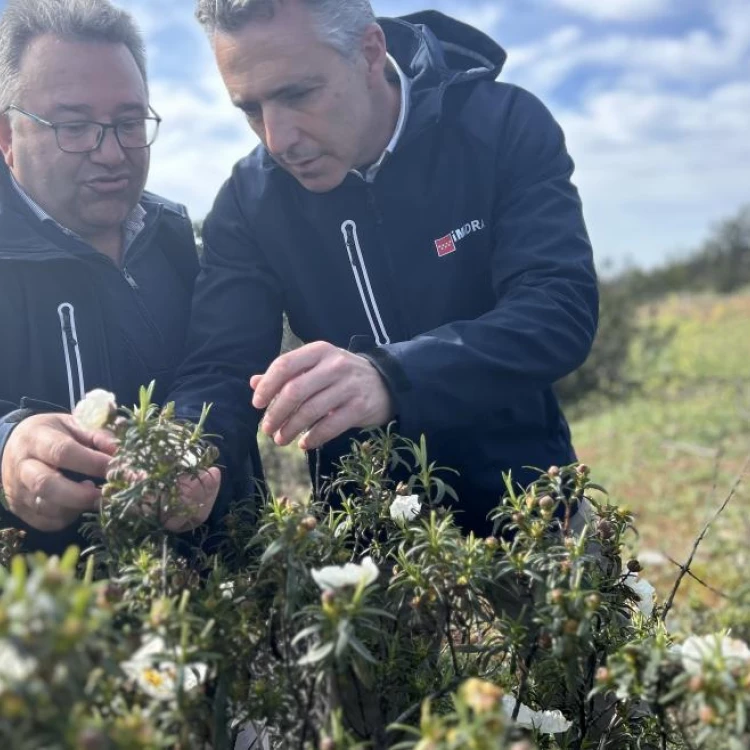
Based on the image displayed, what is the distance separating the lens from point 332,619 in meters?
1.42

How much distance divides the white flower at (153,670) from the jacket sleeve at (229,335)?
3.23 ft

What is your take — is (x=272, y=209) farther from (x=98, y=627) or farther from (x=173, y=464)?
(x=98, y=627)

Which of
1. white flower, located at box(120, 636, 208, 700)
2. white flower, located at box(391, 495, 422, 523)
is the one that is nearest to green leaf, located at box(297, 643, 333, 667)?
white flower, located at box(120, 636, 208, 700)

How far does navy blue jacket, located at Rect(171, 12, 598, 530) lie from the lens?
106 inches

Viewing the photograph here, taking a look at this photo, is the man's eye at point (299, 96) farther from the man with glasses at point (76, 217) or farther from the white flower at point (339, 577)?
the white flower at point (339, 577)


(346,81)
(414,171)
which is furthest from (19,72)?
(414,171)

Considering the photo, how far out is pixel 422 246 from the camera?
2.80 metres

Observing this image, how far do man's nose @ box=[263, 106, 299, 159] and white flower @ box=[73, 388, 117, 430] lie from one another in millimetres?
1160

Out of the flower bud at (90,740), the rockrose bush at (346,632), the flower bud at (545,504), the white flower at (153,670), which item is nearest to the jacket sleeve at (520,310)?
the rockrose bush at (346,632)

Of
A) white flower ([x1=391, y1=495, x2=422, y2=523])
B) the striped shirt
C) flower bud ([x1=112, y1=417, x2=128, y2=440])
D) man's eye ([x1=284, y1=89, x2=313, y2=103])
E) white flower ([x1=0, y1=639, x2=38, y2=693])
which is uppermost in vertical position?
man's eye ([x1=284, y1=89, x2=313, y2=103])

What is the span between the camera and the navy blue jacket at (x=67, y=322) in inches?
109

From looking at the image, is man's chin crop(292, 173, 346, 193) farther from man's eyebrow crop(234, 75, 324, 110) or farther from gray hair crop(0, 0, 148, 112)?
gray hair crop(0, 0, 148, 112)

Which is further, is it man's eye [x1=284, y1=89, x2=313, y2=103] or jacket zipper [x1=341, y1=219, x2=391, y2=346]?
jacket zipper [x1=341, y1=219, x2=391, y2=346]

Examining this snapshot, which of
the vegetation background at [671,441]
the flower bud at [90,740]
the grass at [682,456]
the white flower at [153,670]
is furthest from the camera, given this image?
the grass at [682,456]
